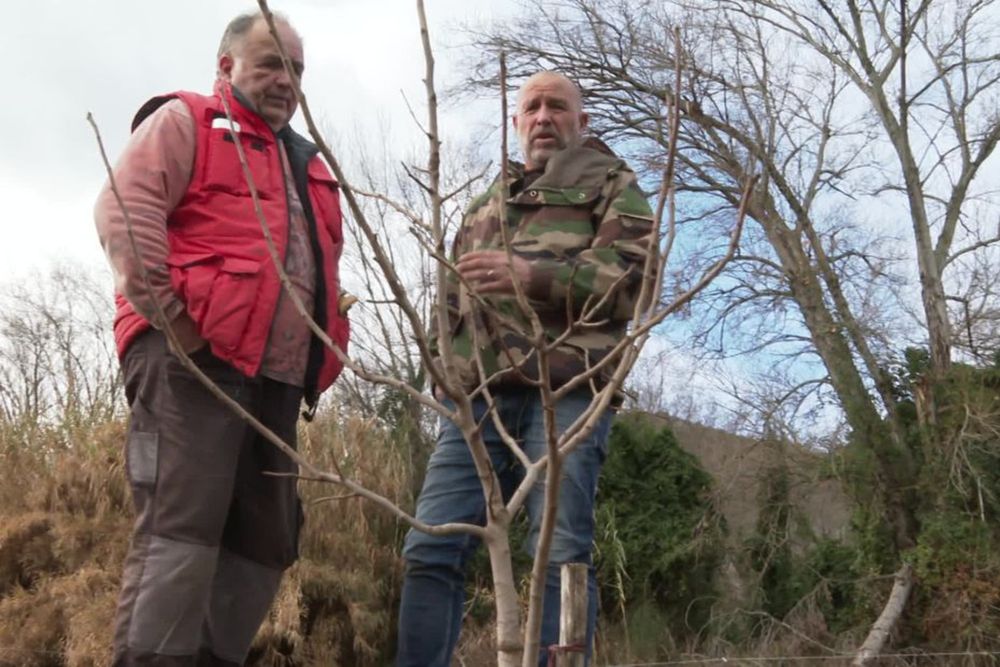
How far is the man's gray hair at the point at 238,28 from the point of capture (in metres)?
2.61

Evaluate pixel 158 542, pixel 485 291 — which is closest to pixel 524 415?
pixel 485 291

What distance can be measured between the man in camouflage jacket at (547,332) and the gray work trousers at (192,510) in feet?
1.27

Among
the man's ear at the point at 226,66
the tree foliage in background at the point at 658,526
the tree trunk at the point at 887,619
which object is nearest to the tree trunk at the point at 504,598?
the man's ear at the point at 226,66

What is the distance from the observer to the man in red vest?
2270 millimetres

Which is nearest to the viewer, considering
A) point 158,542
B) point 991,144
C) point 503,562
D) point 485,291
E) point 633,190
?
point 503,562

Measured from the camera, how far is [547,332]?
2.56 metres

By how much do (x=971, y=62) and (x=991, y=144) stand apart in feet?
1.75

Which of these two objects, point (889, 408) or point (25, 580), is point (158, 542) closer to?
point (25, 580)

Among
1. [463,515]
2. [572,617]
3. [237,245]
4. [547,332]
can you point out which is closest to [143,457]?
[237,245]

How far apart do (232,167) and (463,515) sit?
3.07 feet

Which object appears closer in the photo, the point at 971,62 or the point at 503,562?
the point at 503,562

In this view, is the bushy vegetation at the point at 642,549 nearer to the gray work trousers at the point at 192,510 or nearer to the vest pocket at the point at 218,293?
the gray work trousers at the point at 192,510

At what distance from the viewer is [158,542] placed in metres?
2.26

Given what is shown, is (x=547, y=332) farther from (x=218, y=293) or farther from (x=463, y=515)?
(x=218, y=293)
